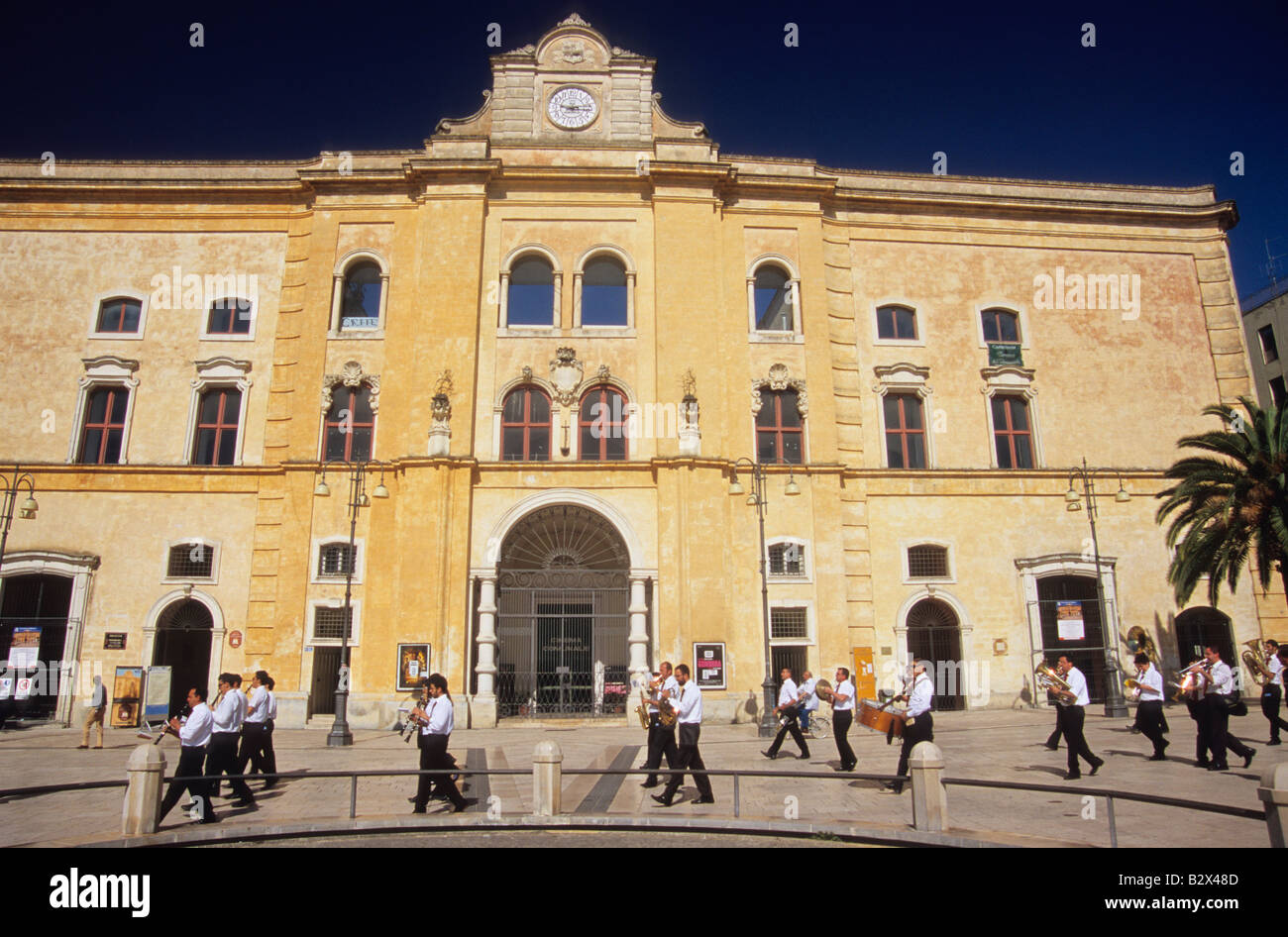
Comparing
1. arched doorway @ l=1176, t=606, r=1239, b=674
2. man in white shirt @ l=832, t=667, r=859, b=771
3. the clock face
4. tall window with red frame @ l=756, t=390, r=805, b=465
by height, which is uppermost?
the clock face

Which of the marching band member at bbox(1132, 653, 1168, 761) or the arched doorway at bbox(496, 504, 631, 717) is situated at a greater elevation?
the arched doorway at bbox(496, 504, 631, 717)

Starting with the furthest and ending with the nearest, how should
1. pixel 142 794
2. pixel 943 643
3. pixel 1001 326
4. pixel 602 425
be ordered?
pixel 1001 326 → pixel 943 643 → pixel 602 425 → pixel 142 794

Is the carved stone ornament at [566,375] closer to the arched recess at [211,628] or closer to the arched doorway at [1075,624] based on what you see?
the arched recess at [211,628]

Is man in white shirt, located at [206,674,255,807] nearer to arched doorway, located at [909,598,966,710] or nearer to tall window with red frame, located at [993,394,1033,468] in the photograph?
arched doorway, located at [909,598,966,710]

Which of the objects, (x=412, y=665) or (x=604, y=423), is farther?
(x=604, y=423)

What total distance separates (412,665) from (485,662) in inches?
73.0

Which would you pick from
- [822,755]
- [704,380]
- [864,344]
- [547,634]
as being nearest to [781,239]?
[864,344]

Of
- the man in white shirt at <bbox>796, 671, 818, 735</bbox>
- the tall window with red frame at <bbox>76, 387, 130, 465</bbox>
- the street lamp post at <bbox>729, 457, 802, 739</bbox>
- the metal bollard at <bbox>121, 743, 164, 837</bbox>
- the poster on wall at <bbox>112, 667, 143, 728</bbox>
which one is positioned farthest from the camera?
the tall window with red frame at <bbox>76, 387, 130, 465</bbox>

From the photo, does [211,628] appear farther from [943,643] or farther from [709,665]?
[943,643]

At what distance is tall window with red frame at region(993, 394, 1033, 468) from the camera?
24734 mm

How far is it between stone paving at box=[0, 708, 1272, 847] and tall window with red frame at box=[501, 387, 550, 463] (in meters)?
7.75

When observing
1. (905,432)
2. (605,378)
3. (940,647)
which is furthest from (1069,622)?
(605,378)

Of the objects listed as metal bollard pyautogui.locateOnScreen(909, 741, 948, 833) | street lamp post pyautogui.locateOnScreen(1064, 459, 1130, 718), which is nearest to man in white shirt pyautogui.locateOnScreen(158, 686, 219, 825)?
metal bollard pyautogui.locateOnScreen(909, 741, 948, 833)

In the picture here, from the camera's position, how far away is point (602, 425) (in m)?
23.2
